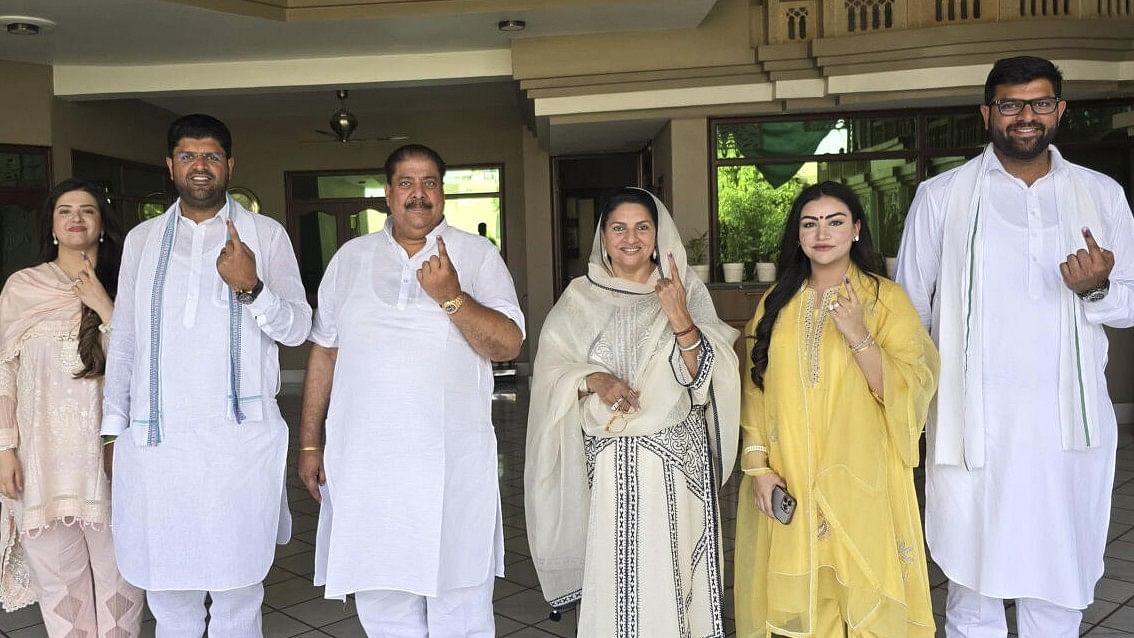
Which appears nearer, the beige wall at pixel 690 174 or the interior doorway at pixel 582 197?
the beige wall at pixel 690 174

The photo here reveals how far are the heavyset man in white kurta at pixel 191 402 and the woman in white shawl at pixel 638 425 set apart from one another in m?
0.81

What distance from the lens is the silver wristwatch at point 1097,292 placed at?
2.56 metres

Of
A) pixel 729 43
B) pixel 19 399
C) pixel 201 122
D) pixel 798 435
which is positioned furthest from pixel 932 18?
pixel 19 399

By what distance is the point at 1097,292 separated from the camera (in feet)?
8.42

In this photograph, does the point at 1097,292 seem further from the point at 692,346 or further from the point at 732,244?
the point at 732,244

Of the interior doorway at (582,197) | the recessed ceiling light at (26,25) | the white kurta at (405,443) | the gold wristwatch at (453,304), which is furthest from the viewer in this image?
the interior doorway at (582,197)

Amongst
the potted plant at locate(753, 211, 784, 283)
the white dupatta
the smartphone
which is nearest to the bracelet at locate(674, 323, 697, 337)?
the smartphone

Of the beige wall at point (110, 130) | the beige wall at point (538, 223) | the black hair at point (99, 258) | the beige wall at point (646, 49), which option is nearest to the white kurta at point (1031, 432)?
the black hair at point (99, 258)

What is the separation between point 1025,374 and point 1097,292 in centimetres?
29

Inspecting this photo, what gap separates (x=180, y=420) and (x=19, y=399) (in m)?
0.65

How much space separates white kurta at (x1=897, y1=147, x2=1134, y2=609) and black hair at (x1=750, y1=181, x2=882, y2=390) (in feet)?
1.12

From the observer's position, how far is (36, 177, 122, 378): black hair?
2.85m

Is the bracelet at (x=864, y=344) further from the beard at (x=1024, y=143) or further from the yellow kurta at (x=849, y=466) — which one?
the beard at (x=1024, y=143)

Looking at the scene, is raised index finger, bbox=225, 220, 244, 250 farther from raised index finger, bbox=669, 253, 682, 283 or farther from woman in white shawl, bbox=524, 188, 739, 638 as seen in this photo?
Result: raised index finger, bbox=669, 253, 682, 283
